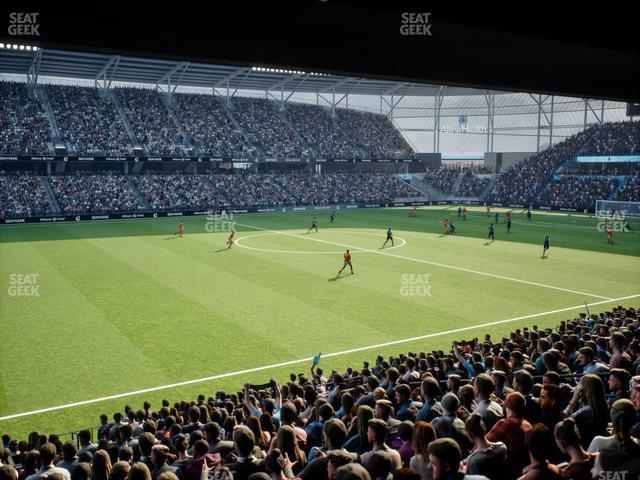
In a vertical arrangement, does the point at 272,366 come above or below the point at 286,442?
below

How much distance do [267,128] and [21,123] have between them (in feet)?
104

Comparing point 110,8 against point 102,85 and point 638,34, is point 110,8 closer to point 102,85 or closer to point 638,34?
point 638,34

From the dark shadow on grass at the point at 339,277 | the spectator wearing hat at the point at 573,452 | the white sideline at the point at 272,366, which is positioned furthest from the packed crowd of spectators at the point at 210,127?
the spectator wearing hat at the point at 573,452

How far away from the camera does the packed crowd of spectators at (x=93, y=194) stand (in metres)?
58.0

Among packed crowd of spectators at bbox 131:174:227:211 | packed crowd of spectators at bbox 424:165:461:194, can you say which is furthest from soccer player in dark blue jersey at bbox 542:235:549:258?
packed crowd of spectators at bbox 424:165:461:194

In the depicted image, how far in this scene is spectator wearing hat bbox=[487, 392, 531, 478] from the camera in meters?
5.95

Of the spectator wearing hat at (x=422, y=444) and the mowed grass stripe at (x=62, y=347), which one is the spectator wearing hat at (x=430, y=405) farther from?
the mowed grass stripe at (x=62, y=347)

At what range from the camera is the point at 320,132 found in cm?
8531

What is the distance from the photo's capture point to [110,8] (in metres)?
6.58

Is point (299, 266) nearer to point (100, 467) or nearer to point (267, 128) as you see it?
point (100, 467)

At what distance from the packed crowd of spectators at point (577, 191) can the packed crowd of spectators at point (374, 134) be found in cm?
2370

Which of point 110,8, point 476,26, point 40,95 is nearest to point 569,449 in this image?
point 476,26

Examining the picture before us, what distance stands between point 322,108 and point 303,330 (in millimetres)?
74624

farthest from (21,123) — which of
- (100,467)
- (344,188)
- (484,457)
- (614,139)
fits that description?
(614,139)
